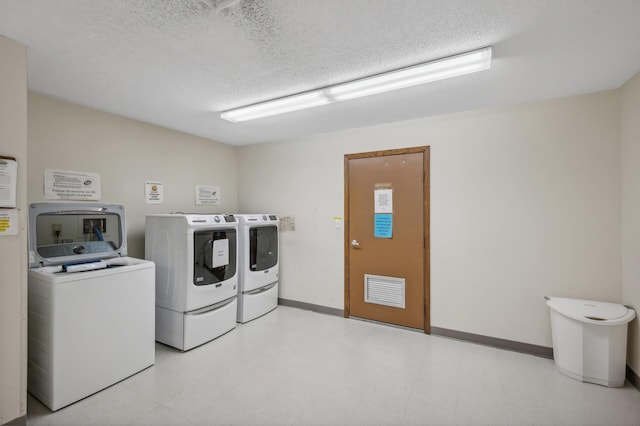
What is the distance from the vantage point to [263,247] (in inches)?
145

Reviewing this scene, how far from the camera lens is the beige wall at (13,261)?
168cm

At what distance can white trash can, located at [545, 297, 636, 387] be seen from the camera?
6.95 feet

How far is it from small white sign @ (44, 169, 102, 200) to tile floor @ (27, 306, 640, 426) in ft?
5.51

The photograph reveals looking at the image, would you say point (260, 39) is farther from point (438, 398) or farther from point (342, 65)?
point (438, 398)

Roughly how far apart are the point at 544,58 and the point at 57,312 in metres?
3.77

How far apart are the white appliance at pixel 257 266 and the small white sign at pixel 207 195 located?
2.74 ft

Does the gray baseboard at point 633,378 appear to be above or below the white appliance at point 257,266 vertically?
below

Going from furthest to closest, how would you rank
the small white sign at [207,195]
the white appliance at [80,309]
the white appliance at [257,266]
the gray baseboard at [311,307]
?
1. the small white sign at [207,195]
2. the gray baseboard at [311,307]
3. the white appliance at [257,266]
4. the white appliance at [80,309]

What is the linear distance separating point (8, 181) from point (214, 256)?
1.66m

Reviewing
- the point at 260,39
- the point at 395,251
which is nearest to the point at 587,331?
the point at 395,251

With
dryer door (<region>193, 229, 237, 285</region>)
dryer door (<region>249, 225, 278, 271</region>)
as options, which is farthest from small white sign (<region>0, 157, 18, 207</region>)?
dryer door (<region>249, 225, 278, 271</region>)

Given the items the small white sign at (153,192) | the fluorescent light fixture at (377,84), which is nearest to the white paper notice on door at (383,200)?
the fluorescent light fixture at (377,84)

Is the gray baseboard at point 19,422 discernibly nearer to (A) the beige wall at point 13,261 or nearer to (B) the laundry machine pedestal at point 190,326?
(A) the beige wall at point 13,261

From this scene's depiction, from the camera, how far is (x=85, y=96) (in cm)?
250
